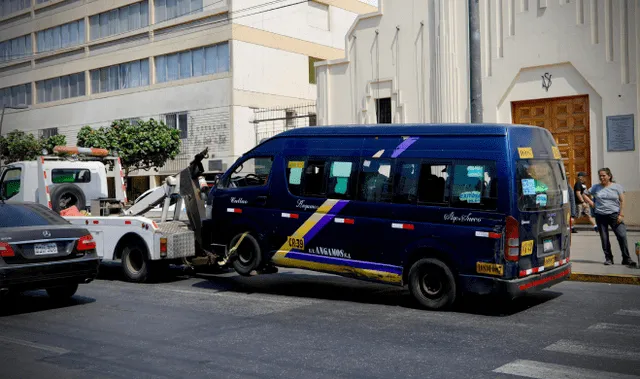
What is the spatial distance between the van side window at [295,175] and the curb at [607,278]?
511 centimetres

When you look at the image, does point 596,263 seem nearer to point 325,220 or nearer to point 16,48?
point 325,220

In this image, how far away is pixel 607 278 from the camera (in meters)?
11.6

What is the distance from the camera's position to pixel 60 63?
4328 cm

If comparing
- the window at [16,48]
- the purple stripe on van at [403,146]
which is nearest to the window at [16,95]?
the window at [16,48]

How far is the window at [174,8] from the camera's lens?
35.0 metres

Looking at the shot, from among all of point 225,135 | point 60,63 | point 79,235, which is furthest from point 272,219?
point 60,63

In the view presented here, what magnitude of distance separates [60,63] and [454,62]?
30.6m

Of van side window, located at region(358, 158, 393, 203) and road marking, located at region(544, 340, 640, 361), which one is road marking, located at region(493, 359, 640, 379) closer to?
road marking, located at region(544, 340, 640, 361)

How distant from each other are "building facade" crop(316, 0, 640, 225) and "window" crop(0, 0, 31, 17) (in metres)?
31.8

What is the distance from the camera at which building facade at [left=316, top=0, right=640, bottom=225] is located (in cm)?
1766

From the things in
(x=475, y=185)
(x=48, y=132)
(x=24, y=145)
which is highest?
(x=48, y=132)

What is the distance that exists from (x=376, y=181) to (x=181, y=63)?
90.9ft

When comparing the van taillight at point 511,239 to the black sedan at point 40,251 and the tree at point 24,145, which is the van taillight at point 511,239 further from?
the tree at point 24,145

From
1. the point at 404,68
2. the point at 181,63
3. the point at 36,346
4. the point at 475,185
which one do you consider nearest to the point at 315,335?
the point at 475,185
